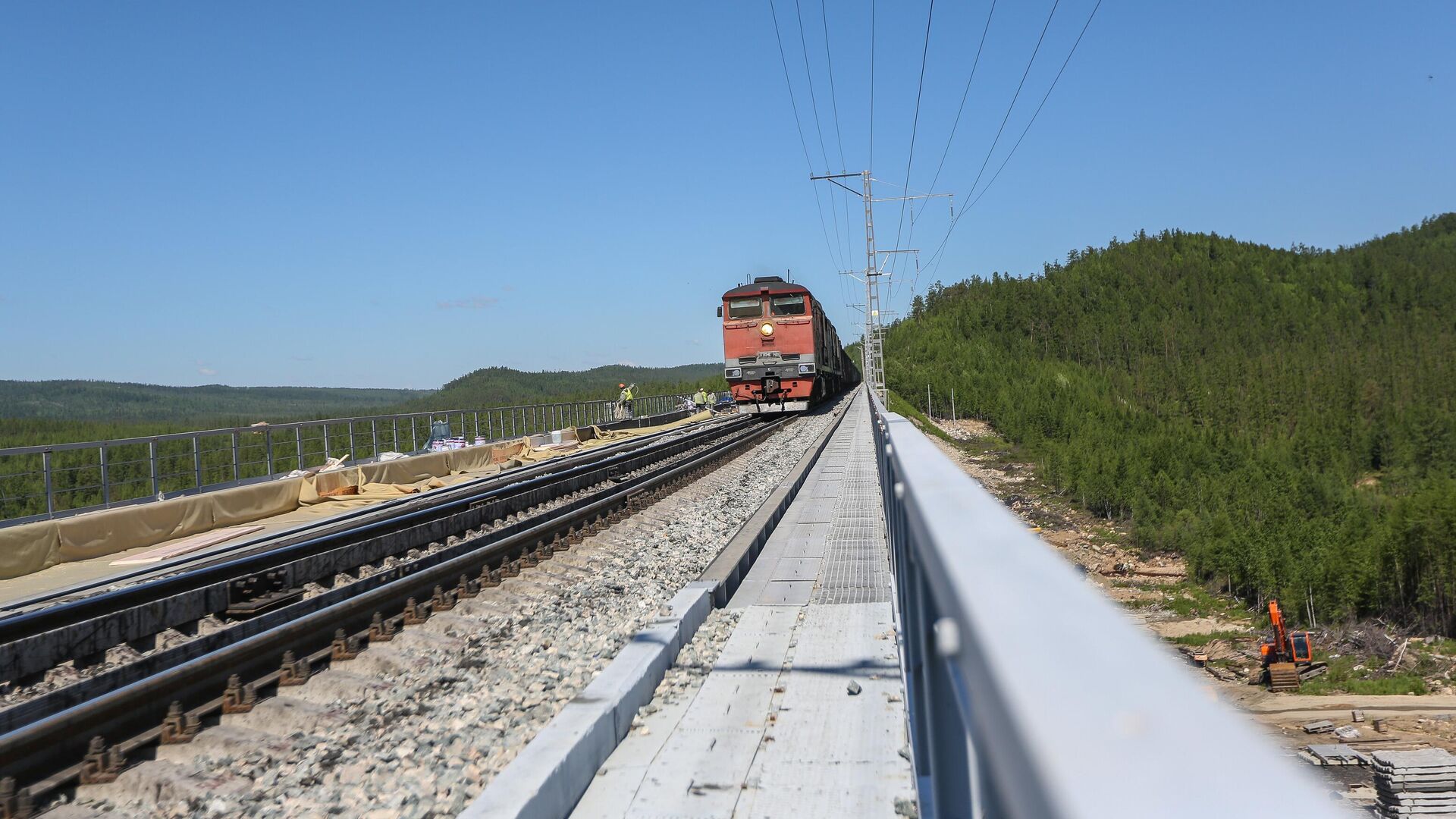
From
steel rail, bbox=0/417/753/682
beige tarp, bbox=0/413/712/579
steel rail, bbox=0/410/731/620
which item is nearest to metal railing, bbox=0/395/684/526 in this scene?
beige tarp, bbox=0/413/712/579

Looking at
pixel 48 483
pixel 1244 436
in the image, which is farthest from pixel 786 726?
pixel 1244 436

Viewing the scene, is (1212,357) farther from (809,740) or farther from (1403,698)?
(809,740)

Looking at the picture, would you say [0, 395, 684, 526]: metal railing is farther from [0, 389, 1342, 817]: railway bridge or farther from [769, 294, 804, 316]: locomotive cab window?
[769, 294, 804, 316]: locomotive cab window

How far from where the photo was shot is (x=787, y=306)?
34.0m

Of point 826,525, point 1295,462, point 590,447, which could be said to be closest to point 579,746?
point 826,525

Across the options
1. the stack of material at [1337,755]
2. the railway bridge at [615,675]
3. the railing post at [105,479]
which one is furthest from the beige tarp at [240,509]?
the stack of material at [1337,755]

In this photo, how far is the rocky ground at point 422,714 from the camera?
440 centimetres

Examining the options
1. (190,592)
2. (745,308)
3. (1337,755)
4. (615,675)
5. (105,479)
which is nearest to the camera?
(615,675)

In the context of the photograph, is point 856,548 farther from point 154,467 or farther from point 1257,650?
point 1257,650

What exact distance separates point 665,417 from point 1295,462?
352ft

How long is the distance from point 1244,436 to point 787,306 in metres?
120

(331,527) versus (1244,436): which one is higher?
(331,527)

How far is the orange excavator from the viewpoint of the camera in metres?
39.1

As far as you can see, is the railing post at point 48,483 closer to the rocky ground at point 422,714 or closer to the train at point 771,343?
the rocky ground at point 422,714
